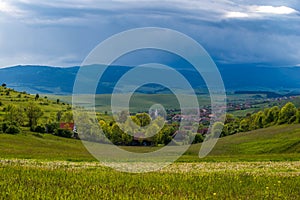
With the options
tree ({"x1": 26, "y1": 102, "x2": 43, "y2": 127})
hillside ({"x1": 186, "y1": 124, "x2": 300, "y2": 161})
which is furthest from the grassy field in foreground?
tree ({"x1": 26, "y1": 102, "x2": 43, "y2": 127})

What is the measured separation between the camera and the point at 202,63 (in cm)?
2538

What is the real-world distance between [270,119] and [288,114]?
12164 mm

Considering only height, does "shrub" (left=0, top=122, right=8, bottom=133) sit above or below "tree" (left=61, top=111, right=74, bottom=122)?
below

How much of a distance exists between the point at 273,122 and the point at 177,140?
3098 centimetres

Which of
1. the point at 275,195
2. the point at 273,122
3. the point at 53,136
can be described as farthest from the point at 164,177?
the point at 53,136

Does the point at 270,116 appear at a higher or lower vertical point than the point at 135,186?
higher

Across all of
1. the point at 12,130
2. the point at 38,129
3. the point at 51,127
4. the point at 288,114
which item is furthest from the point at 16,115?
the point at 288,114

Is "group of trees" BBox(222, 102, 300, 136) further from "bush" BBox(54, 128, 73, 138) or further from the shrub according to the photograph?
the shrub

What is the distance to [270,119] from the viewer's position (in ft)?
431

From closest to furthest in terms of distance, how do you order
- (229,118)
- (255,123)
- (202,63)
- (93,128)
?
(202,63) < (93,128) < (255,123) < (229,118)

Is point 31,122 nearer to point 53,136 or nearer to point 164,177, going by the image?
point 53,136

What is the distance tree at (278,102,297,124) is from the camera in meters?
115

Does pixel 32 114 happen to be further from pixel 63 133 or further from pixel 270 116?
pixel 270 116

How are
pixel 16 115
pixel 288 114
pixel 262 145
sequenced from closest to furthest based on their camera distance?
1. pixel 262 145
2. pixel 288 114
3. pixel 16 115
